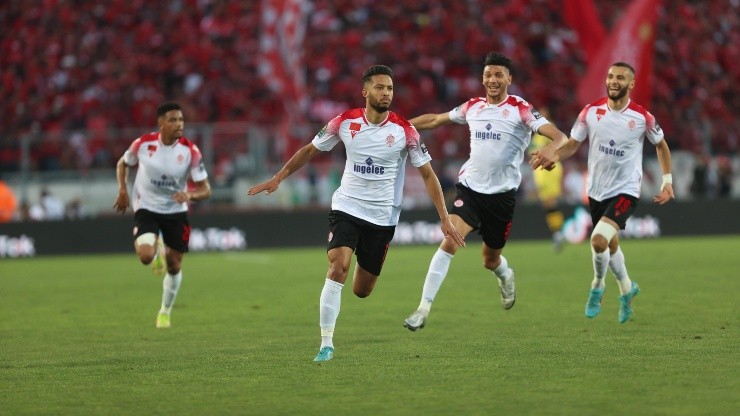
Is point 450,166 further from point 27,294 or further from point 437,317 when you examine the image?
point 437,317

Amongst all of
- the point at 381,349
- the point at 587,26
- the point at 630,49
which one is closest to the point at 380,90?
the point at 381,349

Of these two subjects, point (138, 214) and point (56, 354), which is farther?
point (138, 214)

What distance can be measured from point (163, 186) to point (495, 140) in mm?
3746

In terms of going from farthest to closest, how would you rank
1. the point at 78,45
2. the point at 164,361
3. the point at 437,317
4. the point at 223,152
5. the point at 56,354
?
the point at 78,45 → the point at 223,152 → the point at 437,317 → the point at 56,354 → the point at 164,361

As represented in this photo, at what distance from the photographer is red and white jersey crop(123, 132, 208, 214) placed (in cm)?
1355

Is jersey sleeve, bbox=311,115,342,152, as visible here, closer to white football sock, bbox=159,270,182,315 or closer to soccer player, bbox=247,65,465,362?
soccer player, bbox=247,65,465,362

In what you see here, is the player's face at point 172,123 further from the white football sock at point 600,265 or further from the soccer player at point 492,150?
the white football sock at point 600,265

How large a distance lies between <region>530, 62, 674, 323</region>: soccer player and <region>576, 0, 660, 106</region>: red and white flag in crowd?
54.9 ft

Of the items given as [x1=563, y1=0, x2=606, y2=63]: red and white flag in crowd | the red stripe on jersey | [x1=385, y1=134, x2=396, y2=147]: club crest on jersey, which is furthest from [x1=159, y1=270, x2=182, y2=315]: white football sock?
[x1=563, y1=0, x2=606, y2=63]: red and white flag in crowd

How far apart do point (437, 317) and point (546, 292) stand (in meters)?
3.09

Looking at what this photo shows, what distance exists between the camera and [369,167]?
33.5ft

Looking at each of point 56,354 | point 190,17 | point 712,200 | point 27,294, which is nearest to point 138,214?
point 56,354

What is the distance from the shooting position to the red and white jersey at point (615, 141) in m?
12.3

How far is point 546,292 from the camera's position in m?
16.0
